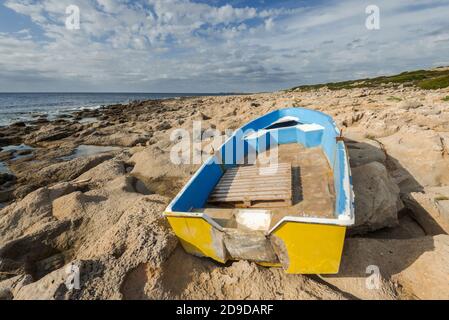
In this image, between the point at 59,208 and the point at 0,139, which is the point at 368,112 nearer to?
the point at 59,208

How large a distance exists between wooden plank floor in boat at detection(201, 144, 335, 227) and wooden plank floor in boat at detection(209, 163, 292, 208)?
0.35 feet

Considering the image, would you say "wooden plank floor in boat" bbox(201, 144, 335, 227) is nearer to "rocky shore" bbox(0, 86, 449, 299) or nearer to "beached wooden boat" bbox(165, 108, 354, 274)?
"beached wooden boat" bbox(165, 108, 354, 274)

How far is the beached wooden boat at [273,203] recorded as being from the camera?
9.72ft

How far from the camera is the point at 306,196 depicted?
449cm

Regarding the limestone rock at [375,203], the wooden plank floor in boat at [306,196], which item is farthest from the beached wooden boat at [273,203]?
the limestone rock at [375,203]

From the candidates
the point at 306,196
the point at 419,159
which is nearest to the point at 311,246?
the point at 306,196

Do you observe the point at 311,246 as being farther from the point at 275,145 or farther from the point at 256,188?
the point at 275,145

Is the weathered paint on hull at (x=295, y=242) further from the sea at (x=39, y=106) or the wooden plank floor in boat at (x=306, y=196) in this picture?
the sea at (x=39, y=106)

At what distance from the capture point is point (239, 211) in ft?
14.1

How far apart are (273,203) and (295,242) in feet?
4.46

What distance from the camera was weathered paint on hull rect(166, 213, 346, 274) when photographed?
112 inches

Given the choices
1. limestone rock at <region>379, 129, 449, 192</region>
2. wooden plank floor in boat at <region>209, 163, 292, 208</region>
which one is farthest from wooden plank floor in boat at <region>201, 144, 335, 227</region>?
limestone rock at <region>379, 129, 449, 192</region>
